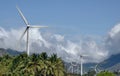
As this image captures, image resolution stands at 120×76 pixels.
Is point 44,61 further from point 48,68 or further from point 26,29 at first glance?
point 26,29

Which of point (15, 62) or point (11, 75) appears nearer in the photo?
point (11, 75)

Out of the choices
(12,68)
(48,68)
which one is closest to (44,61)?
(48,68)

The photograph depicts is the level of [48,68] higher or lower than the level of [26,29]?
lower

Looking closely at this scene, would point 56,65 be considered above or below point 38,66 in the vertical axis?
above

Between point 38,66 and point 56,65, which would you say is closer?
point 38,66

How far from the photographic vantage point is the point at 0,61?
131375 mm

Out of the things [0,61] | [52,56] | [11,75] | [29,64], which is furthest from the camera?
[0,61]

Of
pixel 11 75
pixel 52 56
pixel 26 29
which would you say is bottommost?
pixel 11 75

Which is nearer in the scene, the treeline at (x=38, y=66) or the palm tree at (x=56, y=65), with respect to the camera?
the treeline at (x=38, y=66)

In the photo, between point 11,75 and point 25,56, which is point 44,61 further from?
point 11,75

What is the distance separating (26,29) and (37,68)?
451 inches

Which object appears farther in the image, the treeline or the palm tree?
the palm tree

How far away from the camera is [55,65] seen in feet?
362

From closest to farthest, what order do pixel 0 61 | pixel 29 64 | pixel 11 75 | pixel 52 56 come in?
pixel 11 75
pixel 29 64
pixel 52 56
pixel 0 61
